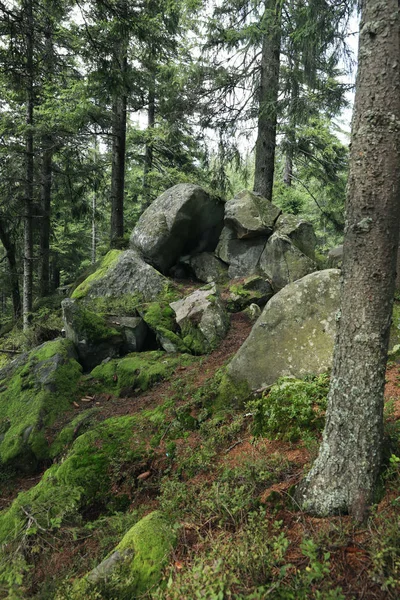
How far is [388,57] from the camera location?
2572 millimetres

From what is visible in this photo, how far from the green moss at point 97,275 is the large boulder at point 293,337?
5249 mm

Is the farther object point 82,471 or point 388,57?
point 82,471

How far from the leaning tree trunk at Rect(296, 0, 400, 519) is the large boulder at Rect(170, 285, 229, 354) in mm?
4285

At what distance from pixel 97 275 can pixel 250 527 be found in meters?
7.85

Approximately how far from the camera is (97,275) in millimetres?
9562

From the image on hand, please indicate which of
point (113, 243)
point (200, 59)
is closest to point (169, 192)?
point (113, 243)

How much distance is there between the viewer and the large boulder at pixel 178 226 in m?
9.91

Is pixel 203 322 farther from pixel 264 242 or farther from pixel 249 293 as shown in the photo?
pixel 264 242

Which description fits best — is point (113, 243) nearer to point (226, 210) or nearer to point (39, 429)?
point (226, 210)

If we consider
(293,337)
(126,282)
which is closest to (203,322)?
(293,337)

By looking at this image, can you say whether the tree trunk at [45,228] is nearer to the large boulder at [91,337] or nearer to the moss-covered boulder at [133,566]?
the large boulder at [91,337]

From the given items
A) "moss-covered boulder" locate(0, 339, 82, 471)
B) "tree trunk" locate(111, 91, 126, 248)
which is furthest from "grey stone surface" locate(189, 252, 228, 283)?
"moss-covered boulder" locate(0, 339, 82, 471)

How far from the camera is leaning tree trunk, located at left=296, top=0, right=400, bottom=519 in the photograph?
2602mm

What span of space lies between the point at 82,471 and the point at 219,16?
13.2m
